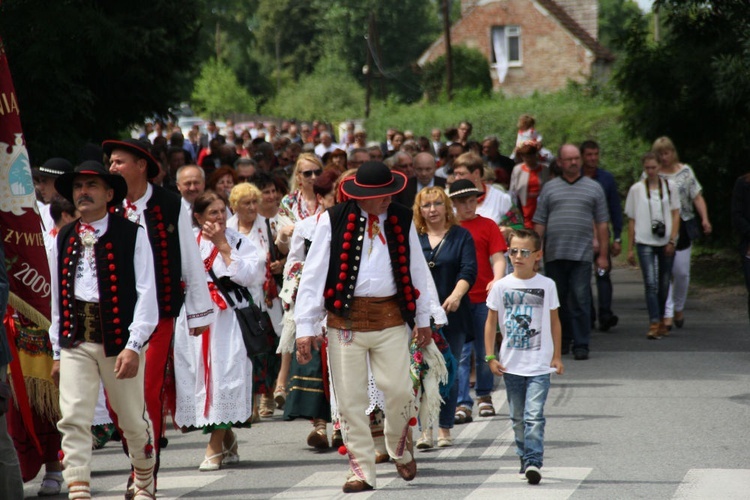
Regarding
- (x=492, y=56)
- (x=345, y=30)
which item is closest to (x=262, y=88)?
(x=345, y=30)

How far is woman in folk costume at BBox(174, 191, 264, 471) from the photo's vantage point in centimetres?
876

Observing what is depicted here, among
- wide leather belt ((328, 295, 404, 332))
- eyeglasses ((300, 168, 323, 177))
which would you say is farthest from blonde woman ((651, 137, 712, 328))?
wide leather belt ((328, 295, 404, 332))

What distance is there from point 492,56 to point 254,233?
184ft

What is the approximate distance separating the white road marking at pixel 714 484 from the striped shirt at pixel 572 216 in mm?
5471

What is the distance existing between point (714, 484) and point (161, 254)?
3.50m

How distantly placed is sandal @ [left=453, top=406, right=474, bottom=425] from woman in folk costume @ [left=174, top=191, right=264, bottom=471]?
1943 mm

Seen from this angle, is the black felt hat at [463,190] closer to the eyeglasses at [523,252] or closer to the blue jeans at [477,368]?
the blue jeans at [477,368]

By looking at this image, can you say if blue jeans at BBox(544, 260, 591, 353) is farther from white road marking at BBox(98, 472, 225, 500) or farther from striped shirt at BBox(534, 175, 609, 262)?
white road marking at BBox(98, 472, 225, 500)

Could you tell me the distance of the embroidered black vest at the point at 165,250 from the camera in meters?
7.36

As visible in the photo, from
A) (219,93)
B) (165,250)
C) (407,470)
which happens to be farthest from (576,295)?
(219,93)

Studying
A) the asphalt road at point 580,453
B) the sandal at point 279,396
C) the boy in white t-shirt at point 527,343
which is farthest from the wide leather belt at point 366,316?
the sandal at point 279,396

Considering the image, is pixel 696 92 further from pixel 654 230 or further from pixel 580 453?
pixel 580 453

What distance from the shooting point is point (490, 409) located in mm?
10539

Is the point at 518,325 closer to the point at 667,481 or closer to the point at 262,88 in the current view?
the point at 667,481
